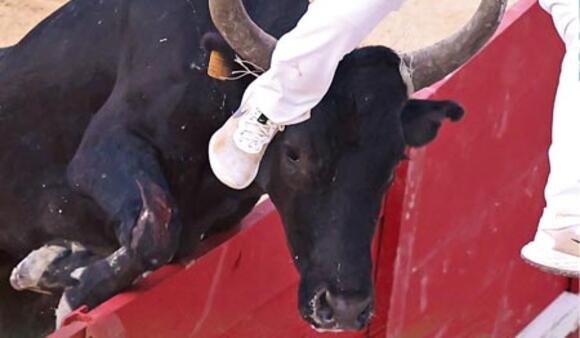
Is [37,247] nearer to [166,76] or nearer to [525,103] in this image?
[166,76]

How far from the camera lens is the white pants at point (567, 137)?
3275mm

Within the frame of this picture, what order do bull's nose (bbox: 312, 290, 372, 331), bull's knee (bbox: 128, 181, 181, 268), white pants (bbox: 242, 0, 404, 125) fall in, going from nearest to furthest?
white pants (bbox: 242, 0, 404, 125) → bull's nose (bbox: 312, 290, 372, 331) → bull's knee (bbox: 128, 181, 181, 268)

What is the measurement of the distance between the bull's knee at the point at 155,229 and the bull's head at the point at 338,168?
276mm

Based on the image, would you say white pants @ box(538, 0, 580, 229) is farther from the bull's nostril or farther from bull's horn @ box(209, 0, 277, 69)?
bull's horn @ box(209, 0, 277, 69)

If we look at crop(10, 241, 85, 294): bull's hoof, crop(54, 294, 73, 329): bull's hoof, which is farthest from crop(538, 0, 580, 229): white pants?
crop(10, 241, 85, 294): bull's hoof

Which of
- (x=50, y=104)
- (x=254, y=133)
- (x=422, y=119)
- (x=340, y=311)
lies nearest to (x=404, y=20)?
(x=50, y=104)

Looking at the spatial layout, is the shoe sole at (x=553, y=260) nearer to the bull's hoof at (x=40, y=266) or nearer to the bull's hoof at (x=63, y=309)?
the bull's hoof at (x=63, y=309)

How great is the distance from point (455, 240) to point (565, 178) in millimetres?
1394

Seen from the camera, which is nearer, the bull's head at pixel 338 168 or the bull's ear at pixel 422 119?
the bull's head at pixel 338 168

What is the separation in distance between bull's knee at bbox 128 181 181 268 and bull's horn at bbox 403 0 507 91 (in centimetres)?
69

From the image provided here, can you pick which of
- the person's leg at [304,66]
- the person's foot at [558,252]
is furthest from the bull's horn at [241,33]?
the person's foot at [558,252]

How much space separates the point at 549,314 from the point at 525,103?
2.48ft

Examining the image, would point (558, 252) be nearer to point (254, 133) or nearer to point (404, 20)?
point (254, 133)

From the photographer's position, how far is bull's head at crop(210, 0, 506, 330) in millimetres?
3615
